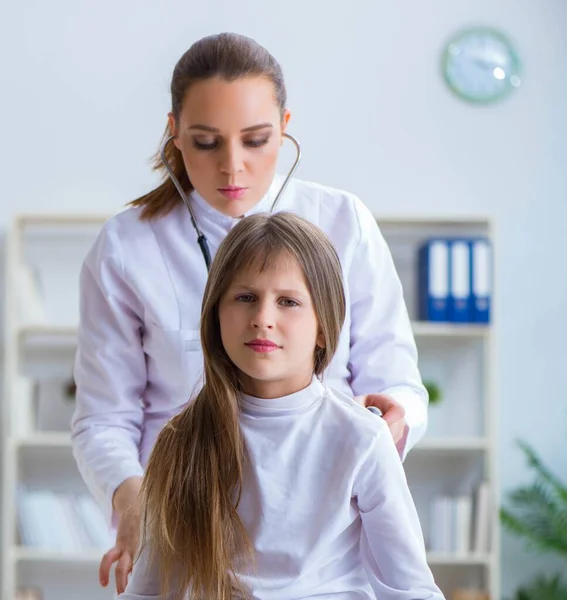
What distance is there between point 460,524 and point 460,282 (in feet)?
2.87

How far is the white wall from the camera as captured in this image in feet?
13.8

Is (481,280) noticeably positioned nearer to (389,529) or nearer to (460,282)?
(460,282)

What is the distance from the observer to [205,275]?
1.66 m

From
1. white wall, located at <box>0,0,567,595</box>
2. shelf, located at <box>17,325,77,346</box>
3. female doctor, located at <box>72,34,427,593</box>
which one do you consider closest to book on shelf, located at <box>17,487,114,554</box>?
shelf, located at <box>17,325,77,346</box>

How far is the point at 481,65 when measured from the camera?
4215 millimetres

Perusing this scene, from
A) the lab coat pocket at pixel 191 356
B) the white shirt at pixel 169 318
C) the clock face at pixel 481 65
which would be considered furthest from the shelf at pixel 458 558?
the lab coat pocket at pixel 191 356

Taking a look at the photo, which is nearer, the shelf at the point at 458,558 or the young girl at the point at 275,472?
the young girl at the point at 275,472

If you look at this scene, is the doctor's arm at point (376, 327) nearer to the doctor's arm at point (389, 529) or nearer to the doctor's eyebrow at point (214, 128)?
the doctor's eyebrow at point (214, 128)

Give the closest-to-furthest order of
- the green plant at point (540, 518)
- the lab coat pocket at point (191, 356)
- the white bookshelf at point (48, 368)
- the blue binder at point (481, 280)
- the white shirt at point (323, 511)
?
the white shirt at point (323, 511) → the lab coat pocket at point (191, 356) → the green plant at point (540, 518) → the blue binder at point (481, 280) → the white bookshelf at point (48, 368)

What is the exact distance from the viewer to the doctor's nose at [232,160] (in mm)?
1460

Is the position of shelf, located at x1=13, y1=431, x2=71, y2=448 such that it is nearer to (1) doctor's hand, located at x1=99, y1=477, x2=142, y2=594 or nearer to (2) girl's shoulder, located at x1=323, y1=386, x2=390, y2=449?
(1) doctor's hand, located at x1=99, y1=477, x2=142, y2=594

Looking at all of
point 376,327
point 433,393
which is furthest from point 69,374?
point 376,327

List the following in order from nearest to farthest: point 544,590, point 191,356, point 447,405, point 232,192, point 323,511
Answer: point 323,511 → point 232,192 → point 191,356 → point 544,590 → point 447,405

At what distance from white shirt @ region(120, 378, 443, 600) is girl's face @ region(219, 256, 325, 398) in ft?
0.16
